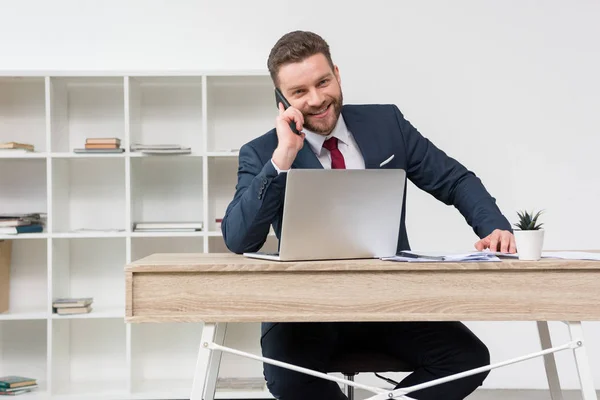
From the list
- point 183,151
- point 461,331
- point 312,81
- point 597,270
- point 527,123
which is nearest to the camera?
point 597,270

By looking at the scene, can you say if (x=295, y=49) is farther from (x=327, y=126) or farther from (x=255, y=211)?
(x=255, y=211)

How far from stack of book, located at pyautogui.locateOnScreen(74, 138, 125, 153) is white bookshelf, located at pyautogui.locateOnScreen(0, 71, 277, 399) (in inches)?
8.8

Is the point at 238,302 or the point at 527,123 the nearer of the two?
the point at 238,302

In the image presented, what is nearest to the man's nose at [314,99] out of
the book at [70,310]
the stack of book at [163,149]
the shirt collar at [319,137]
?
the shirt collar at [319,137]

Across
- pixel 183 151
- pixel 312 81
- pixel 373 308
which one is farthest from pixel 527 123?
pixel 373 308

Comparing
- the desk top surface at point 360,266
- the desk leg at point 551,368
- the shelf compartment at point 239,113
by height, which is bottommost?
the desk leg at point 551,368

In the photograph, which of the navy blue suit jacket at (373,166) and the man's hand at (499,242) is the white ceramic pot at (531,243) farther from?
the navy blue suit jacket at (373,166)

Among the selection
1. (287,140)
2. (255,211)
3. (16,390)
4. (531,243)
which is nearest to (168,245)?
(16,390)

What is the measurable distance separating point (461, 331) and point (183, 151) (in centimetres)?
207

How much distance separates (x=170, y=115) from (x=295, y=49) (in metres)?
1.96

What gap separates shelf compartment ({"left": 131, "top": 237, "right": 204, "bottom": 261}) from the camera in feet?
13.6

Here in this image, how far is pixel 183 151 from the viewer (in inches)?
152

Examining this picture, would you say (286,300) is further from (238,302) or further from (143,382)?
(143,382)

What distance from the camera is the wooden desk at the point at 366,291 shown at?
171 centimetres
